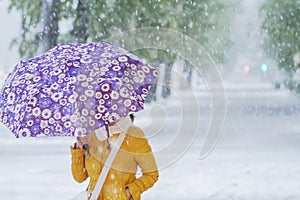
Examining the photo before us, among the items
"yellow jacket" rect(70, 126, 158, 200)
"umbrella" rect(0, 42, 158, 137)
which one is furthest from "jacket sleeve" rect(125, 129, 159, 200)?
"umbrella" rect(0, 42, 158, 137)

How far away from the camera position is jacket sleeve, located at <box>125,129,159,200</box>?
4102mm

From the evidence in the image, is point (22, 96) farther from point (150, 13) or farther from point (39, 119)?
point (150, 13)

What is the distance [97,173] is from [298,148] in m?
11.6

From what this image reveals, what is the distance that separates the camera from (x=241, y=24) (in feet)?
327

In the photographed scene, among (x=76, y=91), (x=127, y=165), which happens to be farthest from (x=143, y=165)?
(x=76, y=91)

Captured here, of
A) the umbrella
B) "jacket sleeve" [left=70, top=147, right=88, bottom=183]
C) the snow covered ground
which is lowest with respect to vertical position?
the snow covered ground

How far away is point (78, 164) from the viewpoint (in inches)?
169

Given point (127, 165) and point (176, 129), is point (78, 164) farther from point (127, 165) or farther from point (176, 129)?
point (176, 129)

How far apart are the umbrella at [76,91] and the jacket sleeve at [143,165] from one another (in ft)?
0.67

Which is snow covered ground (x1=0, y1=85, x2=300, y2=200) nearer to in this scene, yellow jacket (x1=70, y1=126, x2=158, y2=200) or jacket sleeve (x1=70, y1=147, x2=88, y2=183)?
jacket sleeve (x1=70, y1=147, x2=88, y2=183)

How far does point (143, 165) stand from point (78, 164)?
454mm

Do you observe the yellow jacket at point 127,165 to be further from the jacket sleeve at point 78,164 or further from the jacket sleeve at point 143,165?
the jacket sleeve at point 78,164

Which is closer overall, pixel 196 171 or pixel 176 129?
pixel 196 171

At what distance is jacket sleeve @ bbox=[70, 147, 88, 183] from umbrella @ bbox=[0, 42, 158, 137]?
0.56 feet
